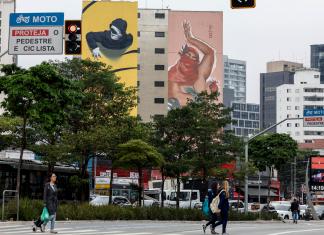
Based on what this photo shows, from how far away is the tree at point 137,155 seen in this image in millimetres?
44875

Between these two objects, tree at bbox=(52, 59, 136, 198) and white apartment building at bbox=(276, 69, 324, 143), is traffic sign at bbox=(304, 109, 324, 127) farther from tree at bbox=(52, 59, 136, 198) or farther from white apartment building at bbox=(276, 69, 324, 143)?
white apartment building at bbox=(276, 69, 324, 143)

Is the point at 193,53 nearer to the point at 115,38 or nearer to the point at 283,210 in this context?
the point at 115,38

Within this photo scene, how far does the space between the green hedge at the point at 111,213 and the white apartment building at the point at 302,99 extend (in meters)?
144

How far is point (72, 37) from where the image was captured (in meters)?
26.0

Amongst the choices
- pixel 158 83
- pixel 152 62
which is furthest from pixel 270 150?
pixel 152 62

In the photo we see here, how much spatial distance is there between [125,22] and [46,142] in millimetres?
69756

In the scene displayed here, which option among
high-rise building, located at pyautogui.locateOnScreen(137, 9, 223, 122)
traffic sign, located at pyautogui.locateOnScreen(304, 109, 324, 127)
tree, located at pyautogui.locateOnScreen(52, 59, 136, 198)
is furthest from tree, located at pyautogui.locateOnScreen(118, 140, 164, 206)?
high-rise building, located at pyautogui.locateOnScreen(137, 9, 223, 122)

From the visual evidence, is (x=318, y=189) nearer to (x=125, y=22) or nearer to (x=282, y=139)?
(x=282, y=139)

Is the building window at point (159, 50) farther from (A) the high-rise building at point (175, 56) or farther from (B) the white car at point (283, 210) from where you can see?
(B) the white car at point (283, 210)

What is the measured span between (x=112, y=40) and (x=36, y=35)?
9194 centimetres

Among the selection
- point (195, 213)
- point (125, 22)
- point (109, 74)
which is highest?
point (125, 22)

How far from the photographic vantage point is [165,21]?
126 m

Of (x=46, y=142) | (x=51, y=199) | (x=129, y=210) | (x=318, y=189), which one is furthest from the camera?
(x=318, y=189)

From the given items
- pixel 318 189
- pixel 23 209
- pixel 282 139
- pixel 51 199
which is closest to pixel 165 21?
pixel 282 139
